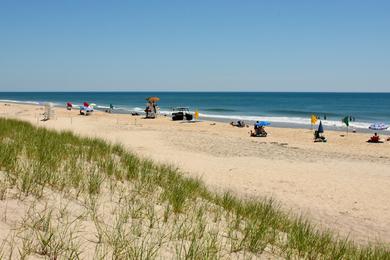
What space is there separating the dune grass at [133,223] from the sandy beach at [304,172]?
1.69m

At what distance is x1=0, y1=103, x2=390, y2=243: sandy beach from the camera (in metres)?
8.70

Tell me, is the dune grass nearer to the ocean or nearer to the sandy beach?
the sandy beach

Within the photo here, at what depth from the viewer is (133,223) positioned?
4098 mm

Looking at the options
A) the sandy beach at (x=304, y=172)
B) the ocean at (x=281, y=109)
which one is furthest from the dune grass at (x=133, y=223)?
the ocean at (x=281, y=109)

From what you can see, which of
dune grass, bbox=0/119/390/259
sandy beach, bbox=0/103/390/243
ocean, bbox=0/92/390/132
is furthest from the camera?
ocean, bbox=0/92/390/132

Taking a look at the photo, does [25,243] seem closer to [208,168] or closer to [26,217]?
[26,217]

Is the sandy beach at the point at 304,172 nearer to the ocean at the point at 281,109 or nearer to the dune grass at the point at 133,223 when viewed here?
the dune grass at the point at 133,223

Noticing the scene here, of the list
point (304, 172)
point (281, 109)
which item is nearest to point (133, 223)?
point (304, 172)

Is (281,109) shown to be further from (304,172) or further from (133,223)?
(133,223)

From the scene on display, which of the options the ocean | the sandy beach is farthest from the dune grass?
the ocean

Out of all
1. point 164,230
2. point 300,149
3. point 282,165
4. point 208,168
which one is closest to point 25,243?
point 164,230

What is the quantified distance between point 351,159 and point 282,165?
15.6ft

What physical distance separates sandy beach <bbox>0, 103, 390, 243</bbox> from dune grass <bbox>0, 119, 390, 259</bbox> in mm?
1691

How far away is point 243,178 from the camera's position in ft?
38.9
